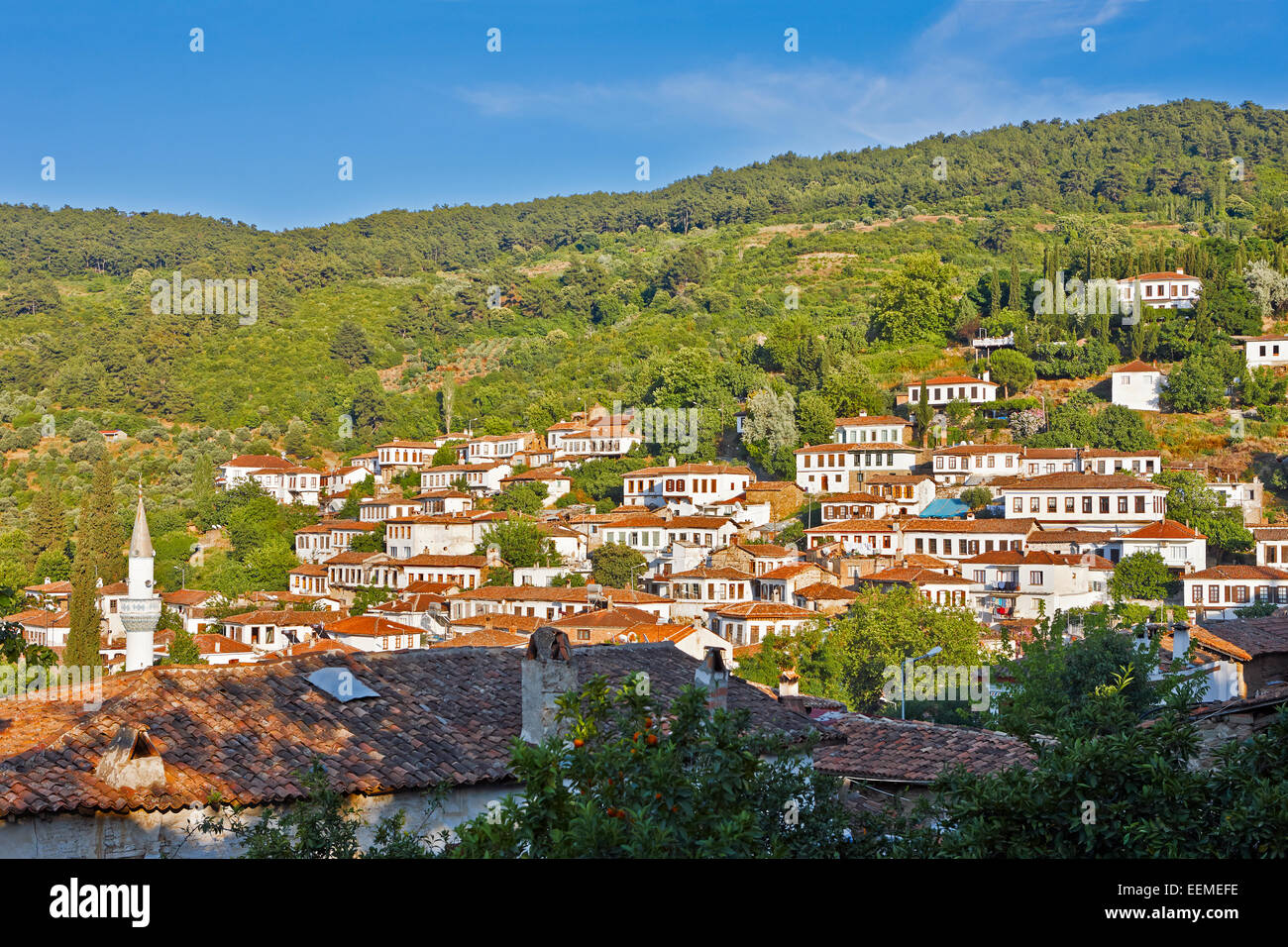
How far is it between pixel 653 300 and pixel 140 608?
94.3m

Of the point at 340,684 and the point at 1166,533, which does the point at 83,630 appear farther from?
the point at 1166,533

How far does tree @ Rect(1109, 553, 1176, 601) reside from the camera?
42.3 meters

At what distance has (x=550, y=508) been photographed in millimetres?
59344

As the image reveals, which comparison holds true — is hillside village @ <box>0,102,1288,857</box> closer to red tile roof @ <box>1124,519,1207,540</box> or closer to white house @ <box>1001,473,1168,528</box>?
white house @ <box>1001,473,1168,528</box>

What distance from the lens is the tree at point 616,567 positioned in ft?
159

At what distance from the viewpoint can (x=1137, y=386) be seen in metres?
61.8

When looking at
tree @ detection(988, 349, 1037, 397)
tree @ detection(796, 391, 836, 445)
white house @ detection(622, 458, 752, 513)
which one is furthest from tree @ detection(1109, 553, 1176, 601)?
tree @ detection(988, 349, 1037, 397)

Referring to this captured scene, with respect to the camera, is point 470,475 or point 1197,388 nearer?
point 1197,388

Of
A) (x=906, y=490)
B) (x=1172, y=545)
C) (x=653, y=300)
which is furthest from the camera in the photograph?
(x=653, y=300)

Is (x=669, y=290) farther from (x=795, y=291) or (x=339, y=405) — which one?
(x=339, y=405)

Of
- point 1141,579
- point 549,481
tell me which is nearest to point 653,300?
point 549,481

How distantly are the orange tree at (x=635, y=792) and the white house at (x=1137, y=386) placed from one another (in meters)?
61.6
